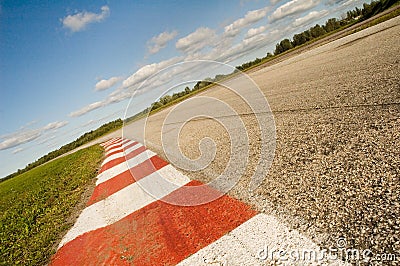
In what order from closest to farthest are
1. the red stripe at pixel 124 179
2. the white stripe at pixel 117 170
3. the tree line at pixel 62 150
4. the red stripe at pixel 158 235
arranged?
the red stripe at pixel 158 235
the red stripe at pixel 124 179
the white stripe at pixel 117 170
the tree line at pixel 62 150

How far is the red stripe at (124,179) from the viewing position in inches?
246

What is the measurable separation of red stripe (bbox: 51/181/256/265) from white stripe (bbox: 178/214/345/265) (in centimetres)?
13

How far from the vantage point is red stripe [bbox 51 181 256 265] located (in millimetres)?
3004

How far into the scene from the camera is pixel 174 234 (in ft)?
10.9

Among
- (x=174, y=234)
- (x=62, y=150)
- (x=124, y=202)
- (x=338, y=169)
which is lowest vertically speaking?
(x=338, y=169)

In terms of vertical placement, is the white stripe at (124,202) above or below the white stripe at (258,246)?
above

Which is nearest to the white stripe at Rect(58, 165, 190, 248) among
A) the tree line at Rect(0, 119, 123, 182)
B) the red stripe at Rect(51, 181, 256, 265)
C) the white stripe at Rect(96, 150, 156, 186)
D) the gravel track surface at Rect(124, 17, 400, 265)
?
the red stripe at Rect(51, 181, 256, 265)

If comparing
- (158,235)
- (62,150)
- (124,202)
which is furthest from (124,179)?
(62,150)

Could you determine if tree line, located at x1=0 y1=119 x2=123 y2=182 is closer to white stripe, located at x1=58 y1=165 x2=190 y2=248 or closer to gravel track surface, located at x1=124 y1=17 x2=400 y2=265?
white stripe, located at x1=58 y1=165 x2=190 y2=248

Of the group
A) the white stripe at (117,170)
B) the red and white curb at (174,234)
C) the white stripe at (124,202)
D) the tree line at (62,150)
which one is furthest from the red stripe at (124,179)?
the tree line at (62,150)

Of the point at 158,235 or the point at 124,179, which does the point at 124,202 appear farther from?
the point at 158,235

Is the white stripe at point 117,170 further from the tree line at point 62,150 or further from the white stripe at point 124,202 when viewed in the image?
the tree line at point 62,150

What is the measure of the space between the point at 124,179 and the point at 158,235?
3.67 metres

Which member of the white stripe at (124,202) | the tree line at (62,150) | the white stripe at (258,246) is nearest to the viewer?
the white stripe at (258,246)
